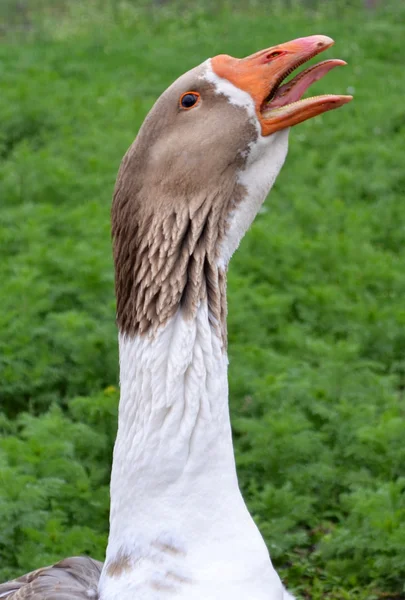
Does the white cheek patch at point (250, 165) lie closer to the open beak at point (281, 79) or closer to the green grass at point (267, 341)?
the open beak at point (281, 79)

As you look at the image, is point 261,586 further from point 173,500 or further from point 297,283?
point 297,283

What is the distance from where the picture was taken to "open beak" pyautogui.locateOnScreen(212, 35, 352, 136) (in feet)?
9.48

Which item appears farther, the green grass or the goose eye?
the green grass

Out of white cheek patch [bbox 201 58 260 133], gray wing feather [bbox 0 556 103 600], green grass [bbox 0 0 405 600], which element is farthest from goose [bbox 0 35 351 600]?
green grass [bbox 0 0 405 600]

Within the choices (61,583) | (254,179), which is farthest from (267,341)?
(254,179)

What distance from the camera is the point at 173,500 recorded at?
2.86m

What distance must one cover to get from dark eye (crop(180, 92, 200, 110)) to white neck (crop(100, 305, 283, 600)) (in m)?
0.57

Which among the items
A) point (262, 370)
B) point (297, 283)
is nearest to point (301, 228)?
point (297, 283)

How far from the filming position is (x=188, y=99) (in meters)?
2.96

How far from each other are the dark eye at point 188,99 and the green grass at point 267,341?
6.51ft

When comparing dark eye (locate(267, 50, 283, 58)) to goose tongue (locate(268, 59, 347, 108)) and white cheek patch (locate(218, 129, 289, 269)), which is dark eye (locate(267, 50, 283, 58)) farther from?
white cheek patch (locate(218, 129, 289, 269))

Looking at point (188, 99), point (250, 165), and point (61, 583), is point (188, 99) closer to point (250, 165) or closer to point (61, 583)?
point (250, 165)

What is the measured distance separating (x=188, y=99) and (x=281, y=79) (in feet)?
0.87

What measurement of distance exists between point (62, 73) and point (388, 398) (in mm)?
9137
